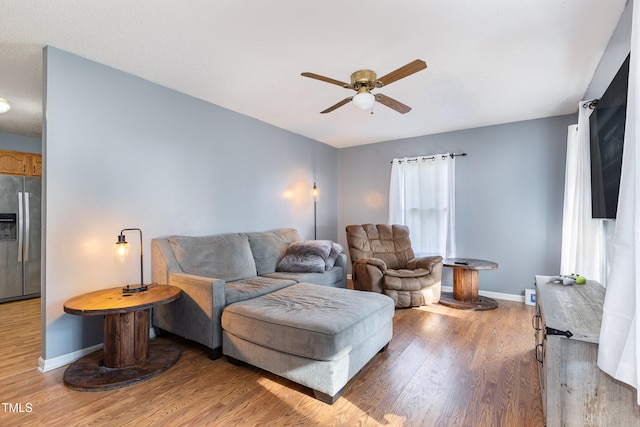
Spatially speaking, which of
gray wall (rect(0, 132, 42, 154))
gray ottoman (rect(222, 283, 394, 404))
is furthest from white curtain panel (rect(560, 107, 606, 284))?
gray wall (rect(0, 132, 42, 154))

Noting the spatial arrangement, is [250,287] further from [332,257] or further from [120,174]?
[120,174]

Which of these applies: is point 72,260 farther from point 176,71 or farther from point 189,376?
point 176,71

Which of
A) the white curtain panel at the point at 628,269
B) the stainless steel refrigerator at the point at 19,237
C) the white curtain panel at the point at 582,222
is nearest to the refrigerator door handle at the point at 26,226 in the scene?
the stainless steel refrigerator at the point at 19,237

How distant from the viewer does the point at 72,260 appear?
236 centimetres

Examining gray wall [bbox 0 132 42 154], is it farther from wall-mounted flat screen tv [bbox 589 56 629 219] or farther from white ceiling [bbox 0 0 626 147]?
wall-mounted flat screen tv [bbox 589 56 629 219]

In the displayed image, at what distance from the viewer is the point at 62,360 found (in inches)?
91.1

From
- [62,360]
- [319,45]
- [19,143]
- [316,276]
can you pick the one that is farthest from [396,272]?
[19,143]

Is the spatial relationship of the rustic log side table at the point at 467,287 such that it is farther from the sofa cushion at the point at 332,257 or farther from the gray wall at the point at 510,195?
the sofa cushion at the point at 332,257

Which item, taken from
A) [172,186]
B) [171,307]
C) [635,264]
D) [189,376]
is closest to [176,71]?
[172,186]

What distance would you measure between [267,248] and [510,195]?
335 centimetres

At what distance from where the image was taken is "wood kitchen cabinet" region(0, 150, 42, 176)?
4062 mm

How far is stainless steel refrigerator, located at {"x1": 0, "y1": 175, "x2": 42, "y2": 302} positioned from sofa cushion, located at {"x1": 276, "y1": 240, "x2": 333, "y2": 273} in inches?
141

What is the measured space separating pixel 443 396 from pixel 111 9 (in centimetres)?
323

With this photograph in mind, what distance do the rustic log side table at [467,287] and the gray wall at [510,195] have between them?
425 mm
